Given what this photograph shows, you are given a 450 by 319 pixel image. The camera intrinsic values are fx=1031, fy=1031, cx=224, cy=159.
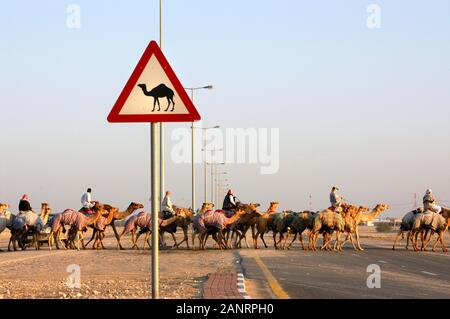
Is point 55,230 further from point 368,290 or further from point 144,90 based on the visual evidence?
point 144,90

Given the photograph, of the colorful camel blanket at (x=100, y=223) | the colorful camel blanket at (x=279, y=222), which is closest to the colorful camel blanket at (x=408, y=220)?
the colorful camel blanket at (x=279, y=222)

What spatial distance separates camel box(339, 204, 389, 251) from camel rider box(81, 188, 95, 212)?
35.2 ft

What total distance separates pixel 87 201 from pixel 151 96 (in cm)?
3348

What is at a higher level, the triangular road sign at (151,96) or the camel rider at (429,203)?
the triangular road sign at (151,96)

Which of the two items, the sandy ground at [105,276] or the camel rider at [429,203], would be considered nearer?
the sandy ground at [105,276]

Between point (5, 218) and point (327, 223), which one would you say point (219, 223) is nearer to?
point (327, 223)

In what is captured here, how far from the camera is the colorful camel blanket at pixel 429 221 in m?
40.8

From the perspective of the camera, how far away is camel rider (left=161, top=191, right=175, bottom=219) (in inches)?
1650

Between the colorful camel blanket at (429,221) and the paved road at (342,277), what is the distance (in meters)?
8.44

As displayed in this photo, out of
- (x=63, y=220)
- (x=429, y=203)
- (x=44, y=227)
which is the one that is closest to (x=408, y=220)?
(x=429, y=203)

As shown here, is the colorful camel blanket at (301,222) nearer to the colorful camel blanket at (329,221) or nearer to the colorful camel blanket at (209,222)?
the colorful camel blanket at (329,221)

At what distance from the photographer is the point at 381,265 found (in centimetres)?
2794
